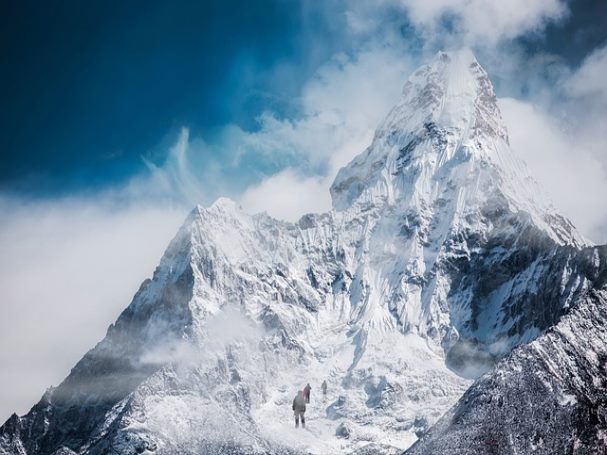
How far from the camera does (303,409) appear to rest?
115688 mm
